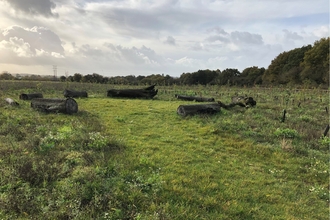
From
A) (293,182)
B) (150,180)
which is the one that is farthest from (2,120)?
(293,182)

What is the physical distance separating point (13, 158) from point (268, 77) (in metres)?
56.0

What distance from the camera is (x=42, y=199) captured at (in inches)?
133

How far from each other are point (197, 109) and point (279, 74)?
46.7 m

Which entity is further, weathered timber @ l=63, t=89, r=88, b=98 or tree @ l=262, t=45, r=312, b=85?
tree @ l=262, t=45, r=312, b=85

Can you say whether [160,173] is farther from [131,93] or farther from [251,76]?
[251,76]

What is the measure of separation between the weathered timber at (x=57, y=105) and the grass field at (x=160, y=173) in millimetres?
1524

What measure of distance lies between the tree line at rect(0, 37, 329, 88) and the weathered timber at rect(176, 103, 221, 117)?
52.1 ft

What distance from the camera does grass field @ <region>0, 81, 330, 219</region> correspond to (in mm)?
3398

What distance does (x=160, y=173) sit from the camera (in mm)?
4637

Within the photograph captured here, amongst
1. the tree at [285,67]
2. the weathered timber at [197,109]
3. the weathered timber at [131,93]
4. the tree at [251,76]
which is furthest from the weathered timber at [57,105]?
the tree at [251,76]

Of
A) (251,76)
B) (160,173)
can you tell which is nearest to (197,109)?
(160,173)

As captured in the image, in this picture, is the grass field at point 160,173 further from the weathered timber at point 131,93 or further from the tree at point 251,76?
the tree at point 251,76

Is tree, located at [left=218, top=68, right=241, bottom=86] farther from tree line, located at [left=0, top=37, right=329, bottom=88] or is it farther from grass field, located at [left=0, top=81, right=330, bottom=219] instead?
grass field, located at [left=0, top=81, right=330, bottom=219]

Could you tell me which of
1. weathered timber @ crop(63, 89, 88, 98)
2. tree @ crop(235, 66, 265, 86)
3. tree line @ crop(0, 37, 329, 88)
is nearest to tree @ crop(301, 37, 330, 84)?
tree line @ crop(0, 37, 329, 88)
